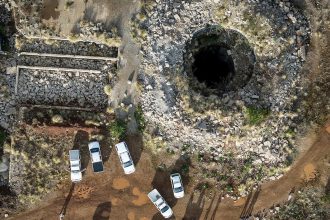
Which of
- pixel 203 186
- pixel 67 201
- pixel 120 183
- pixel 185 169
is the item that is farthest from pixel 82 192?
pixel 203 186

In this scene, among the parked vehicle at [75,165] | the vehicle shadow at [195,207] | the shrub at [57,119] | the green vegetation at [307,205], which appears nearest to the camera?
the parked vehicle at [75,165]

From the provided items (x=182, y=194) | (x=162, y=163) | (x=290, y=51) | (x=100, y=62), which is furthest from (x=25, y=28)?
(x=290, y=51)

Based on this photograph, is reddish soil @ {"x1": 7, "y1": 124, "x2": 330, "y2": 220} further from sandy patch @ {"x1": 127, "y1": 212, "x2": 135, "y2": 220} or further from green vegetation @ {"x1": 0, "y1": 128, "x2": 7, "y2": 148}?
green vegetation @ {"x1": 0, "y1": 128, "x2": 7, "y2": 148}

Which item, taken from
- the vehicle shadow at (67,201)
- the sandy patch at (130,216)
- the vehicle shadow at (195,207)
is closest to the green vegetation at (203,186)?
the vehicle shadow at (195,207)

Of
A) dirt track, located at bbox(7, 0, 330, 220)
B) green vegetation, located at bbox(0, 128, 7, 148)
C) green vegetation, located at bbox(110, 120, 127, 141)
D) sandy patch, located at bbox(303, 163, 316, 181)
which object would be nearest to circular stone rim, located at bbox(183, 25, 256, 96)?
green vegetation, located at bbox(110, 120, 127, 141)

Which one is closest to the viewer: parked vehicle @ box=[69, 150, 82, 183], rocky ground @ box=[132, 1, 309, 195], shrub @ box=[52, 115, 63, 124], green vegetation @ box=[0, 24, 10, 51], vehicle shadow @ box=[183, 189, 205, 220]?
rocky ground @ box=[132, 1, 309, 195]

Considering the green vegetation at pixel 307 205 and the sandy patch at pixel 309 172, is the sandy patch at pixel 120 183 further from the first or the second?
the sandy patch at pixel 309 172

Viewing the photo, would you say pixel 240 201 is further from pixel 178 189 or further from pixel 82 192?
pixel 82 192
